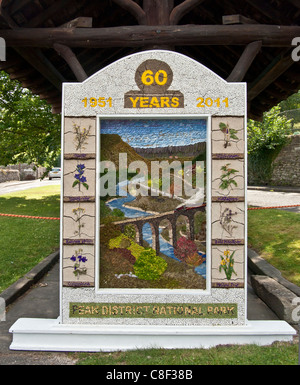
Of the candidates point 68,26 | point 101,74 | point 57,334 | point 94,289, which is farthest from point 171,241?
point 68,26

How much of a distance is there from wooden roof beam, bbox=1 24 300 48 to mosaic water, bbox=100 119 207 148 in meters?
1.38

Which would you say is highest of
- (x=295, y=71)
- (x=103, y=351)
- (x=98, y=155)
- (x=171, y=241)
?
(x=295, y=71)

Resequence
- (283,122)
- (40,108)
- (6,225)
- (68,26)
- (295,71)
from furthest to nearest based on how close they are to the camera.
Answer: (283,122)
(40,108)
(6,225)
(295,71)
(68,26)

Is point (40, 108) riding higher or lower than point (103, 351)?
higher

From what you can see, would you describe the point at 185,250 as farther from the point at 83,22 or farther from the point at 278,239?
the point at 278,239

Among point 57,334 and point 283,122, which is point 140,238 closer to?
point 57,334

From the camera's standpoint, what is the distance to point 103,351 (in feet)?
10.9

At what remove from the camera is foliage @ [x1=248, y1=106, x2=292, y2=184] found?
2012 cm

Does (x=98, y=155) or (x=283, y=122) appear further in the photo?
(x=283, y=122)

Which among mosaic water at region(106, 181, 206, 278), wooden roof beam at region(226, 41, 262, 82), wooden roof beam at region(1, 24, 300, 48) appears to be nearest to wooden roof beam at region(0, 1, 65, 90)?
wooden roof beam at region(1, 24, 300, 48)

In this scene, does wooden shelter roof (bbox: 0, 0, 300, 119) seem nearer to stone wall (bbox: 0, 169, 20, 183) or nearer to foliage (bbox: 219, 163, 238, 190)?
foliage (bbox: 219, 163, 238, 190)

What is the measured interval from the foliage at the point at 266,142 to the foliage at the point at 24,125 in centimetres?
1307

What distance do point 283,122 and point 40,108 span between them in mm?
15144

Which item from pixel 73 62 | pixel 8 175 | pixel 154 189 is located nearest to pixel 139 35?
pixel 73 62
